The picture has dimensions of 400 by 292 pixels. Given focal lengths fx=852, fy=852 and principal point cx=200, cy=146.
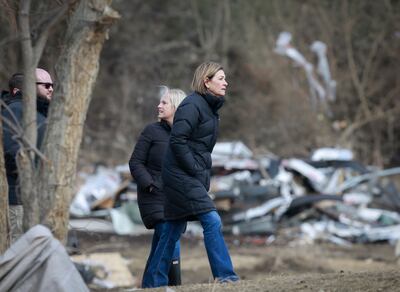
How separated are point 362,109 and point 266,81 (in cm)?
277

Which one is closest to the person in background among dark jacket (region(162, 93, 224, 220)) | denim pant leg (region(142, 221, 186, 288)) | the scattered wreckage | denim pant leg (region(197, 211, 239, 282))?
dark jacket (region(162, 93, 224, 220))

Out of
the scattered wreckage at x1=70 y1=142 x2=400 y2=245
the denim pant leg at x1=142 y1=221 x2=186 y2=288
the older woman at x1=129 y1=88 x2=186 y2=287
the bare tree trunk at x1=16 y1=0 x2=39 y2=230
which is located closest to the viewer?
the bare tree trunk at x1=16 y1=0 x2=39 y2=230

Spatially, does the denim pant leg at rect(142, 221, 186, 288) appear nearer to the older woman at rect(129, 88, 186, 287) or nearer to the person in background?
the older woman at rect(129, 88, 186, 287)

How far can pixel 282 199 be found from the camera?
15.5 metres

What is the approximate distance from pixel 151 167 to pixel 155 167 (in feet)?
0.12

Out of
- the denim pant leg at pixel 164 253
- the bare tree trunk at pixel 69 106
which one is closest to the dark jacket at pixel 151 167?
the denim pant leg at pixel 164 253

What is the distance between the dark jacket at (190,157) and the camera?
678 cm

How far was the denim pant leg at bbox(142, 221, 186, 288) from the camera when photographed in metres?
7.14

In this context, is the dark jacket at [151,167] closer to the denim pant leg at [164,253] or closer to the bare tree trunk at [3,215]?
the denim pant leg at [164,253]

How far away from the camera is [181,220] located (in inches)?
277

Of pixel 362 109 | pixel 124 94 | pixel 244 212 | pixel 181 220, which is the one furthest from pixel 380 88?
pixel 181 220

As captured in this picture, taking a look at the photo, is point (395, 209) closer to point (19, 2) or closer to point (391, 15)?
point (391, 15)

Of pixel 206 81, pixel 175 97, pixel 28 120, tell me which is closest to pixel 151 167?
pixel 175 97

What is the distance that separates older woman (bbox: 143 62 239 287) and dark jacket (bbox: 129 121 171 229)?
55 cm
